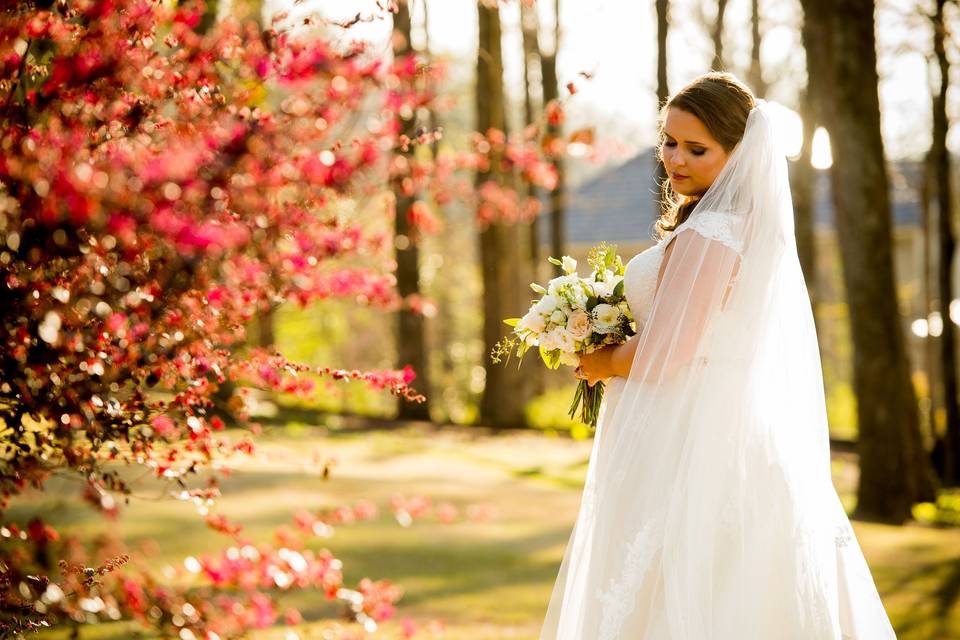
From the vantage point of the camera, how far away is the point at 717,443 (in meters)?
3.35

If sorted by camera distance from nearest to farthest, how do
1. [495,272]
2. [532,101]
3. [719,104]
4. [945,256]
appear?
[719,104] → [945,256] → [495,272] → [532,101]

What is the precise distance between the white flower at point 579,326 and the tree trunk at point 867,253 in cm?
686

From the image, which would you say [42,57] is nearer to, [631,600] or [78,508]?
[631,600]

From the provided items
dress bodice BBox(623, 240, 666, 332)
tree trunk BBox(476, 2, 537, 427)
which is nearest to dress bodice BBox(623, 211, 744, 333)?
dress bodice BBox(623, 240, 666, 332)

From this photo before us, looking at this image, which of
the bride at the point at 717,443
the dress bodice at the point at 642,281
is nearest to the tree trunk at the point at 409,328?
the dress bodice at the point at 642,281

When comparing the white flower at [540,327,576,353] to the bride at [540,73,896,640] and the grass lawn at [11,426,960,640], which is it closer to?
the bride at [540,73,896,640]

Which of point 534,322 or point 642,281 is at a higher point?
point 642,281

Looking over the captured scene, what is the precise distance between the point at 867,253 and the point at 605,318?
6930 millimetres

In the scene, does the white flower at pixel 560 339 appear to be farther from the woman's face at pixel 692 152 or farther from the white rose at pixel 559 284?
the woman's face at pixel 692 152

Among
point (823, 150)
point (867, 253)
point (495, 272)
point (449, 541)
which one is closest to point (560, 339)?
point (449, 541)

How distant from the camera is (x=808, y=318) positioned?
3674 millimetres

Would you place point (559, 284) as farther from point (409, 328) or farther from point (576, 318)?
point (409, 328)

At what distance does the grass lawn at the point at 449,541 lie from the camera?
20.7 feet

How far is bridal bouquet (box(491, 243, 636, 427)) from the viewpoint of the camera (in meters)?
3.62
